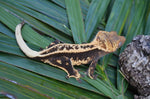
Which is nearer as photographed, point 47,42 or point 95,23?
point 47,42

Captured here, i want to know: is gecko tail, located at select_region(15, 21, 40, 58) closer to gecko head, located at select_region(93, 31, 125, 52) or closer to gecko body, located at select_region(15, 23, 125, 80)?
gecko body, located at select_region(15, 23, 125, 80)

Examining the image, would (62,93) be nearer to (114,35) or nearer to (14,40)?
(14,40)

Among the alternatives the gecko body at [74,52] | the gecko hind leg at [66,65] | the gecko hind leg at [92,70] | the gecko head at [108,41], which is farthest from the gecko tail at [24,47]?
the gecko head at [108,41]

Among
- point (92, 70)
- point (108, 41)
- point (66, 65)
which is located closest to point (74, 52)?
point (66, 65)

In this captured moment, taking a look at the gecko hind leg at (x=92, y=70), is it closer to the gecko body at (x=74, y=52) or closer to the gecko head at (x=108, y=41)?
the gecko body at (x=74, y=52)

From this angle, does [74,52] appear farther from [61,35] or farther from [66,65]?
[61,35]

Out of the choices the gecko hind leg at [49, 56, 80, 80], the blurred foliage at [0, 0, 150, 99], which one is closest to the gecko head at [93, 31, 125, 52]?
the blurred foliage at [0, 0, 150, 99]

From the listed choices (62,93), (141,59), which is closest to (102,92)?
(62,93)
